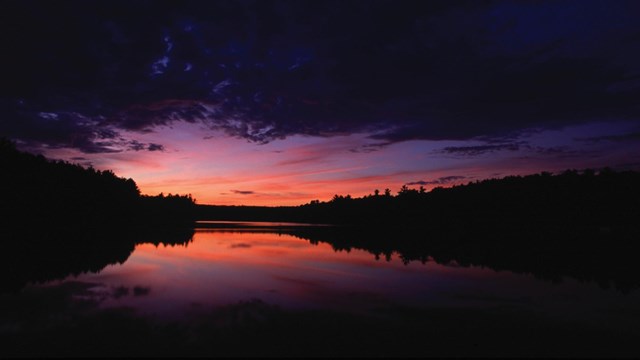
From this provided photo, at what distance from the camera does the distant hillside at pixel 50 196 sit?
7600 centimetres

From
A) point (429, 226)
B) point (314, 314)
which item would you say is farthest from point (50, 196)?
point (314, 314)

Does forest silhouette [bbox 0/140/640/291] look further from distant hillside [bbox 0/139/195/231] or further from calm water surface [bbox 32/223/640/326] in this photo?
calm water surface [bbox 32/223/640/326]

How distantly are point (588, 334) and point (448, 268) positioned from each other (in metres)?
15.8

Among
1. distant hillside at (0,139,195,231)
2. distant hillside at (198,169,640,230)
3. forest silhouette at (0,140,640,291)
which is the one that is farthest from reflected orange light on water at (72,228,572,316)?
distant hillside at (198,169,640,230)

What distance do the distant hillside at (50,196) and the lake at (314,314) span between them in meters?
54.9

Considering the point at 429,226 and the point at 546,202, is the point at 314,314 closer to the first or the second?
the point at 429,226

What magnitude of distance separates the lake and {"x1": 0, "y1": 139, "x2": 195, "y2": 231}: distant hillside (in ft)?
180

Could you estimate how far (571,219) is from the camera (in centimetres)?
11588

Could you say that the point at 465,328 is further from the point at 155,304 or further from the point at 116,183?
the point at 116,183

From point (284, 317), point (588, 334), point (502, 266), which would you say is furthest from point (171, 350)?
point (502, 266)

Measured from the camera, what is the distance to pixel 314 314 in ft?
51.3

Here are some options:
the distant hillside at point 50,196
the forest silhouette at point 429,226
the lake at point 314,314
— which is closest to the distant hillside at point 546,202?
the forest silhouette at point 429,226

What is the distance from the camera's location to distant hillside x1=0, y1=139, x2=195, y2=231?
7600 cm

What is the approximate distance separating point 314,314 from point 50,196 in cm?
9538
